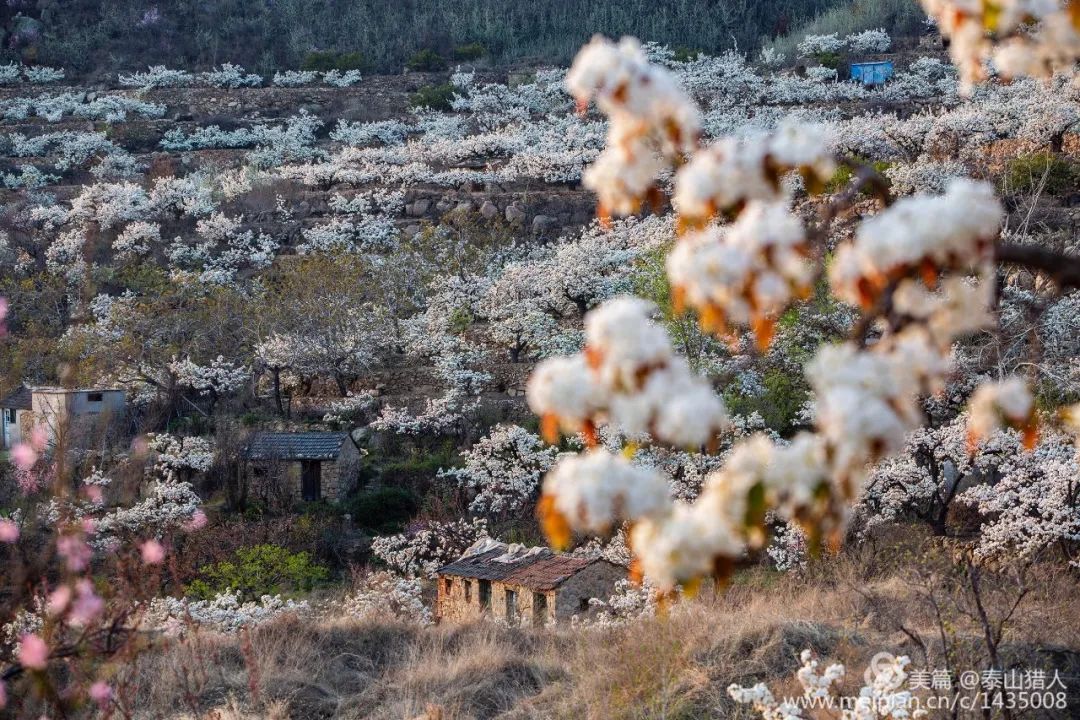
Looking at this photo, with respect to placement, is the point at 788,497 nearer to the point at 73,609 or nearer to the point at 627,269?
the point at 73,609

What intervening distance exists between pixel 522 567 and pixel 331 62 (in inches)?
1741

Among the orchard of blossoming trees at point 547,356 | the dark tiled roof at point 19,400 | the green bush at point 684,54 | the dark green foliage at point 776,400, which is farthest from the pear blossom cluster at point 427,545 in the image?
the green bush at point 684,54

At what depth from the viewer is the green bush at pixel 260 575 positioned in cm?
1830

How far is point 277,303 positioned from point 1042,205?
1666cm

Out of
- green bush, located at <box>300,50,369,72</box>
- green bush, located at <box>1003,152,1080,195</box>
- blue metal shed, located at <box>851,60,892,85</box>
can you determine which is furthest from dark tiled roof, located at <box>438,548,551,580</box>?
green bush, located at <box>300,50,369,72</box>

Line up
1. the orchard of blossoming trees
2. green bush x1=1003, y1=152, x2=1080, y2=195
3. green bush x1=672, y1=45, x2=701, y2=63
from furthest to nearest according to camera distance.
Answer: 1. green bush x1=672, y1=45, x2=701, y2=63
2. green bush x1=1003, y1=152, x2=1080, y2=195
3. the orchard of blossoming trees

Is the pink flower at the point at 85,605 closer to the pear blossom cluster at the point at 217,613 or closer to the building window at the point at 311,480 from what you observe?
the pear blossom cluster at the point at 217,613

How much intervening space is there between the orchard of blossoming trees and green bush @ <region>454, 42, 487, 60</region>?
7.33 ft

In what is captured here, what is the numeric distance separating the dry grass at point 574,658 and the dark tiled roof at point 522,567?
3.92 metres

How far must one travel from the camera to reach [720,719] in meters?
8.88

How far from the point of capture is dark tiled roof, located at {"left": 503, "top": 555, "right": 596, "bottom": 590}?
617 inches

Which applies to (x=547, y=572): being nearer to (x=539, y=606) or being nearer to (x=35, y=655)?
(x=539, y=606)

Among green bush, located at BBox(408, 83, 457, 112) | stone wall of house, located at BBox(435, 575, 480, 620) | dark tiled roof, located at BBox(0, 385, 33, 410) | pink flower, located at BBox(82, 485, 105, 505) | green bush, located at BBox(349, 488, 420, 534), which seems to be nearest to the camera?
pink flower, located at BBox(82, 485, 105, 505)

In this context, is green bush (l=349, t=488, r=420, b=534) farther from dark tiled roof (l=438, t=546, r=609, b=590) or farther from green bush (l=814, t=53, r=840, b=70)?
green bush (l=814, t=53, r=840, b=70)
